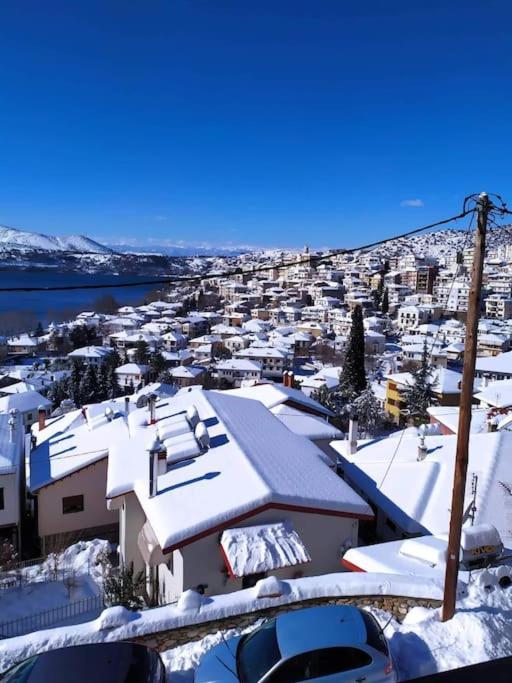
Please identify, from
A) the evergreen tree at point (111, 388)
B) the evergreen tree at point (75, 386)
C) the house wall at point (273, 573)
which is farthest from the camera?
the evergreen tree at point (111, 388)

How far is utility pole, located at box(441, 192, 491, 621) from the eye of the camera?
14.3 feet

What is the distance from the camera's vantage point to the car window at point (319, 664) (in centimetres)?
377

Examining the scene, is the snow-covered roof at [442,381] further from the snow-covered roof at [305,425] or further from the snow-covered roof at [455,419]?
the snow-covered roof at [305,425]

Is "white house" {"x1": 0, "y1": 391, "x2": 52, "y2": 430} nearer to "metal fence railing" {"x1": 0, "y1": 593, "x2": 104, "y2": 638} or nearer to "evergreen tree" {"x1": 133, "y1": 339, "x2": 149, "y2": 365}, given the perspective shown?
"evergreen tree" {"x1": 133, "y1": 339, "x2": 149, "y2": 365}

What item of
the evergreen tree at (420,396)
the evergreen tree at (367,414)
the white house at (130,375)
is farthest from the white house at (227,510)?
the white house at (130,375)

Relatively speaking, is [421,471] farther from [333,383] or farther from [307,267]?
[307,267]

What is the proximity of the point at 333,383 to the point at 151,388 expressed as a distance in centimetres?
1554

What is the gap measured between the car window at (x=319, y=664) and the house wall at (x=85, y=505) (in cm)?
889

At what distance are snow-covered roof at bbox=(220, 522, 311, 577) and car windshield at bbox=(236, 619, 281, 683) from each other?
2113 millimetres

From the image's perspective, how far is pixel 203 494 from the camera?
764 centimetres

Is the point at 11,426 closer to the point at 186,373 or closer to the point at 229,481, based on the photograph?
the point at 229,481

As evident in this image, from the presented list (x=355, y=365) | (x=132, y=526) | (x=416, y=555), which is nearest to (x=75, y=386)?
(x=355, y=365)

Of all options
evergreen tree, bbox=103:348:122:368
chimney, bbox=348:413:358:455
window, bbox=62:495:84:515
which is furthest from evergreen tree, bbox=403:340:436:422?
evergreen tree, bbox=103:348:122:368

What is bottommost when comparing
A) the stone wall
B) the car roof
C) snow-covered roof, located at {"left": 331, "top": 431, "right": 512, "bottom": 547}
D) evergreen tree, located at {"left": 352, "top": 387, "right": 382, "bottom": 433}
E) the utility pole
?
evergreen tree, located at {"left": 352, "top": 387, "right": 382, "bottom": 433}
